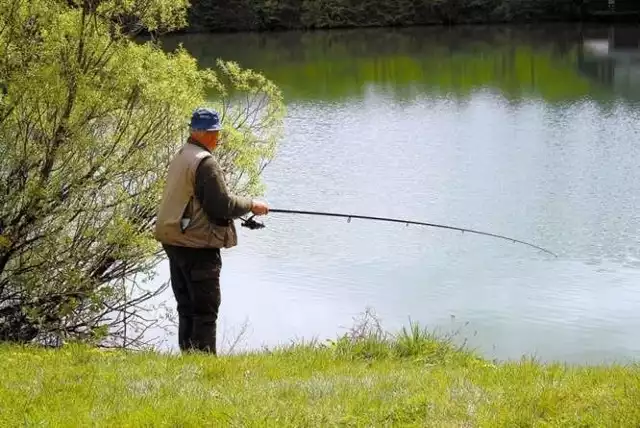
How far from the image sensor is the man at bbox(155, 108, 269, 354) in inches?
238

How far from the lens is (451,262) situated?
1308 centimetres

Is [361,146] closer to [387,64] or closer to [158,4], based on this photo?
[158,4]

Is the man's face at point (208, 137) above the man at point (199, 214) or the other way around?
above

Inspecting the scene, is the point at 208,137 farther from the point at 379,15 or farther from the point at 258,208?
the point at 379,15

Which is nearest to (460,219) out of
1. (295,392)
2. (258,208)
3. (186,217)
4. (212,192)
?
(258,208)

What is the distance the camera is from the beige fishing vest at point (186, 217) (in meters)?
6.14

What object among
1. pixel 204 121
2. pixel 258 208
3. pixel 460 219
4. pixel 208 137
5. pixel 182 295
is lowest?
pixel 460 219

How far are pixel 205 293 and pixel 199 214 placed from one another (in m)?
0.54

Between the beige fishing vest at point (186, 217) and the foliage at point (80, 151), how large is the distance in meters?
2.32

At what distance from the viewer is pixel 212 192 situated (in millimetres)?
6023

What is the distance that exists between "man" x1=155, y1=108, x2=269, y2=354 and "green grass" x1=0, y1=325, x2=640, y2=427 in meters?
0.51

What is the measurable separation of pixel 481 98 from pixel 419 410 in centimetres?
2592

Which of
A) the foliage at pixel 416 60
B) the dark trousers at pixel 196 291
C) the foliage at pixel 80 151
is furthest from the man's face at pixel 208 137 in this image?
the foliage at pixel 416 60

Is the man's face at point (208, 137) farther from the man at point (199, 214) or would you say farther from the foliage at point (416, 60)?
the foliage at point (416, 60)
